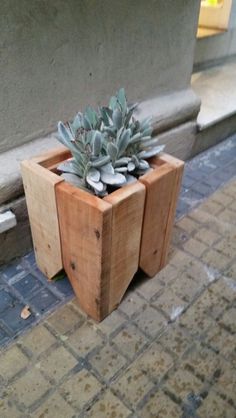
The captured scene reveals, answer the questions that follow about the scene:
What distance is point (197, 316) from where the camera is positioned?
1.86m

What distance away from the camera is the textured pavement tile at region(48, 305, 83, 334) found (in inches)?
69.7

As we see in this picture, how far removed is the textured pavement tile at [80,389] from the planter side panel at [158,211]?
59cm

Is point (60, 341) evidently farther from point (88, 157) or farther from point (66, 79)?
point (66, 79)

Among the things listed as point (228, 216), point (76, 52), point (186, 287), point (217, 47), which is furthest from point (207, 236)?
point (217, 47)

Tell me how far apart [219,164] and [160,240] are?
145cm

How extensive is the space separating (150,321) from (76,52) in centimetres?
148

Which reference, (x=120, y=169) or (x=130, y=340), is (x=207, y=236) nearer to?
(x=130, y=340)

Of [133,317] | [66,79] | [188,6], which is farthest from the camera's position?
[188,6]

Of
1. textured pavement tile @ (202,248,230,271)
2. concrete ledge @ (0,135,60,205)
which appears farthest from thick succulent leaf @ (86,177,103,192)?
textured pavement tile @ (202,248,230,271)

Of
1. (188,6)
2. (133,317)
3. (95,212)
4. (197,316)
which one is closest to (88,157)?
(95,212)

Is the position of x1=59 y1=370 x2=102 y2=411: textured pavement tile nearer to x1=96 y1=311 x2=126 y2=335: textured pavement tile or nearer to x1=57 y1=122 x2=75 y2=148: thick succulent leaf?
x1=96 y1=311 x2=126 y2=335: textured pavement tile

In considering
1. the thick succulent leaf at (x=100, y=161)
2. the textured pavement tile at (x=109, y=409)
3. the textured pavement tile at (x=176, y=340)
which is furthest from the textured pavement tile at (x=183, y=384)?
the thick succulent leaf at (x=100, y=161)

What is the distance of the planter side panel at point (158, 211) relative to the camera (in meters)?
1.63

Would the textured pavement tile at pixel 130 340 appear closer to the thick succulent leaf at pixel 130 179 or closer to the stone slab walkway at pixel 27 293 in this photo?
the stone slab walkway at pixel 27 293
